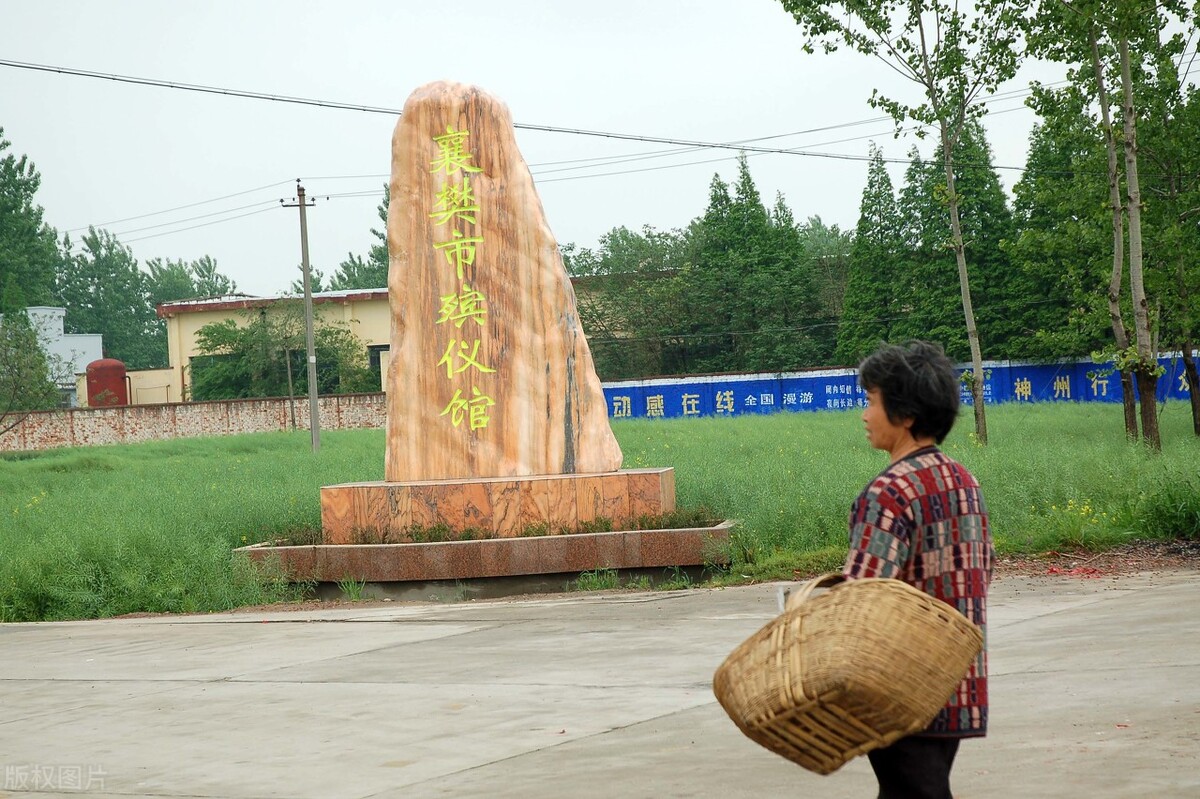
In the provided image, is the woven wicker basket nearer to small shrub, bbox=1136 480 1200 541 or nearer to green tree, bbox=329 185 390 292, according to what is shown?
small shrub, bbox=1136 480 1200 541

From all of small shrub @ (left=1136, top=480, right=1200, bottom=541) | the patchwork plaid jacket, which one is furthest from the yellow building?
the patchwork plaid jacket

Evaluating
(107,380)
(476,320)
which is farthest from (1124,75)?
(107,380)

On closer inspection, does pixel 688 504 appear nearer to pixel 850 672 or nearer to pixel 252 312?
pixel 850 672

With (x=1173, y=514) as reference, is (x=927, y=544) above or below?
above

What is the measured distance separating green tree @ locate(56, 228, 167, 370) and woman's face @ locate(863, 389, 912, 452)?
73832mm

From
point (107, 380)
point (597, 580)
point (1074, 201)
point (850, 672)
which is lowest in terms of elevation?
point (597, 580)

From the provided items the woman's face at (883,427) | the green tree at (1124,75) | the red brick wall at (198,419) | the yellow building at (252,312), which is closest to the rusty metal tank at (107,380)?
the yellow building at (252,312)

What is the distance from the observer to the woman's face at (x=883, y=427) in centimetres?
295

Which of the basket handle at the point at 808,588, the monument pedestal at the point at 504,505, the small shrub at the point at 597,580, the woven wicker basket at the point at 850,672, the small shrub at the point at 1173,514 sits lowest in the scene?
the small shrub at the point at 597,580

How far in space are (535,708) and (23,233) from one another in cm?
5844

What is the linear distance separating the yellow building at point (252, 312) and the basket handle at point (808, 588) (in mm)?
41226

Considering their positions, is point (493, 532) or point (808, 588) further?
point (493, 532)

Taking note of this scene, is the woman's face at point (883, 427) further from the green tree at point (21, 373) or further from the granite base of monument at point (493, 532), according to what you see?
the green tree at point (21, 373)

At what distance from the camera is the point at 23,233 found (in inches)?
2270
